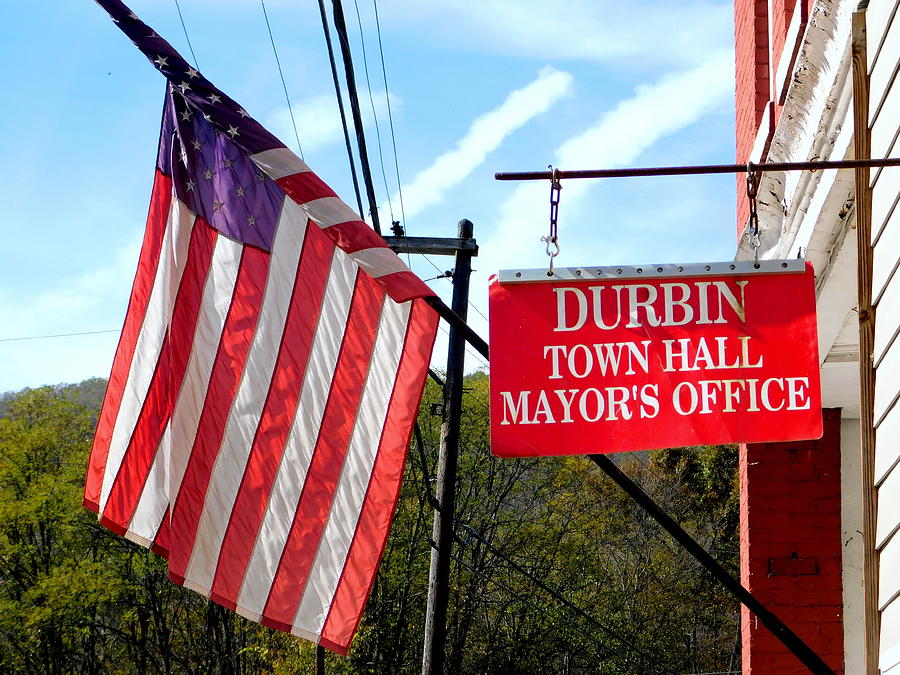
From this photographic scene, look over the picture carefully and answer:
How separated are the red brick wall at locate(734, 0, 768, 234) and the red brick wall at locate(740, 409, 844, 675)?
1.58m

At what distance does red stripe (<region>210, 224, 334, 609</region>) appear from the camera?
16.4 ft

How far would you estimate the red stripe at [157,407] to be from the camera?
5195mm

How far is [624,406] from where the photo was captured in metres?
3.85

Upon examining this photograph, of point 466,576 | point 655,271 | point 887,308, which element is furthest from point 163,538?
point 466,576

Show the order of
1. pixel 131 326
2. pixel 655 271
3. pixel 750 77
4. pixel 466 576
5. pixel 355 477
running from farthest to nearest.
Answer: pixel 466 576
pixel 750 77
pixel 131 326
pixel 355 477
pixel 655 271

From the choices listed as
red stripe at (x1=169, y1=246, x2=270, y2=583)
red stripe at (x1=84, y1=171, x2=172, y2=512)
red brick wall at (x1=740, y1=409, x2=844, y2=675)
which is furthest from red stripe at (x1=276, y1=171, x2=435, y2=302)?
red brick wall at (x1=740, y1=409, x2=844, y2=675)

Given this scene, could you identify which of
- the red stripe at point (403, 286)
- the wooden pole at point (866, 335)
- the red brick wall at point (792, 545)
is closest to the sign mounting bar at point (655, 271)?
the wooden pole at point (866, 335)

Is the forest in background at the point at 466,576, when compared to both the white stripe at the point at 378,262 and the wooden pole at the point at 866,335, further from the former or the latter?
the wooden pole at the point at 866,335

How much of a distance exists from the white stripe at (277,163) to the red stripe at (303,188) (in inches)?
1.1

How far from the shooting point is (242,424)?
16.6ft

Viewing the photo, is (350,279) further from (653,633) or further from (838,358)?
(653,633)

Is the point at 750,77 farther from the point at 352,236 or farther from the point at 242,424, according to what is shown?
the point at 242,424

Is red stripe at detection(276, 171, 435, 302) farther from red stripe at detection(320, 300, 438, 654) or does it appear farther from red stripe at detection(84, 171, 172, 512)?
red stripe at detection(84, 171, 172, 512)

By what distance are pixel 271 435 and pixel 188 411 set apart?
1.55 ft
